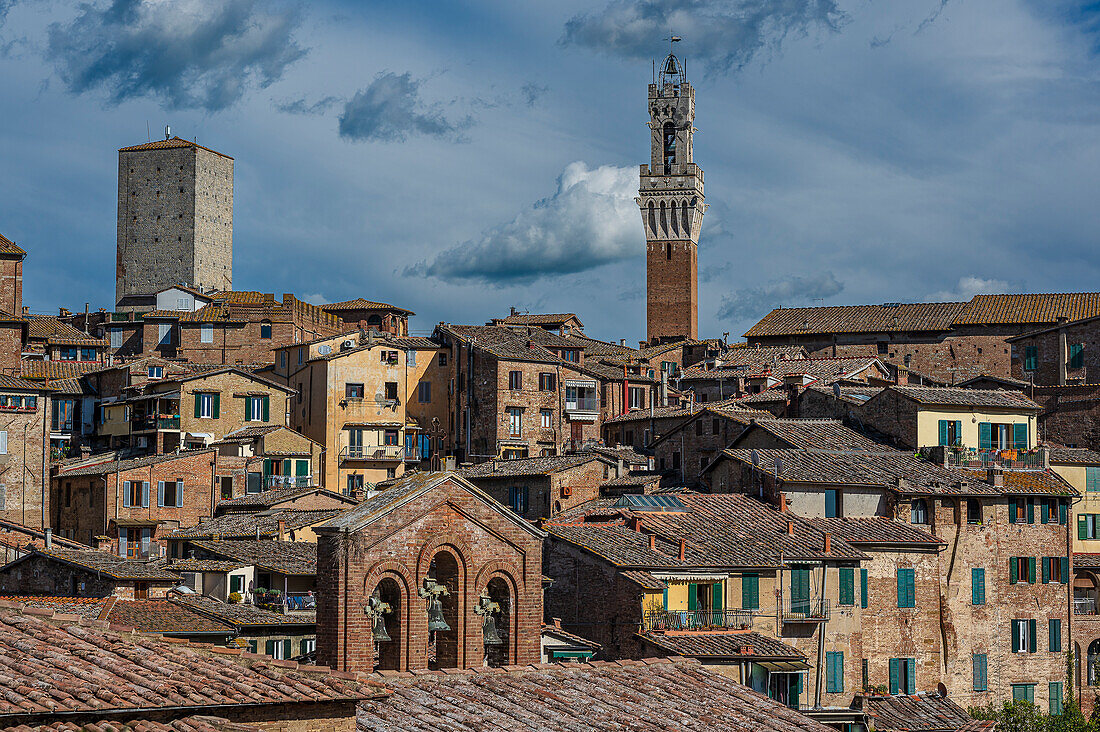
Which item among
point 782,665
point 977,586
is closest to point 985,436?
point 977,586

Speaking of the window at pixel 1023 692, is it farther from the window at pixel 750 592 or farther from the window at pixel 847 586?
the window at pixel 750 592

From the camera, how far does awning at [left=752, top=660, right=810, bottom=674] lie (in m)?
40.9

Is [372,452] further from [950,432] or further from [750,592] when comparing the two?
[750,592]

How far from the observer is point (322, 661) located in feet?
79.3

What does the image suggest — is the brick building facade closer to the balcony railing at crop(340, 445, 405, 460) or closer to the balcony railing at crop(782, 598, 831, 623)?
the balcony railing at crop(782, 598, 831, 623)

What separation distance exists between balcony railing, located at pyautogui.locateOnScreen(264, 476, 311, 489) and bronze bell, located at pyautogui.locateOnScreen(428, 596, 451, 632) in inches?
1886

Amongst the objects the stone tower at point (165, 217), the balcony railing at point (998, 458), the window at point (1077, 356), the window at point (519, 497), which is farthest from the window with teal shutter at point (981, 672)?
the stone tower at point (165, 217)

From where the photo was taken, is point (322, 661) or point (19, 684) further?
point (322, 661)

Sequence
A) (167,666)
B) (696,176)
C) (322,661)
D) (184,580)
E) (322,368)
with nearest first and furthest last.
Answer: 1. (167,666)
2. (322,661)
3. (184,580)
4. (322,368)
5. (696,176)

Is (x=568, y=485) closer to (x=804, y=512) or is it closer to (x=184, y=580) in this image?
(x=804, y=512)

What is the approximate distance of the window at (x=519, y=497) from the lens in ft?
192

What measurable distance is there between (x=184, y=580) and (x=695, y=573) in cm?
1450

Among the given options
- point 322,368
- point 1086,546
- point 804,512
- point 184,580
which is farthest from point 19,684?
point 322,368

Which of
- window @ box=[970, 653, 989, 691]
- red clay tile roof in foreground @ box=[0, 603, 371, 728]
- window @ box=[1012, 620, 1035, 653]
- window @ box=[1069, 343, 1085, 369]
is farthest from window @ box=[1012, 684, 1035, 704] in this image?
red clay tile roof in foreground @ box=[0, 603, 371, 728]
